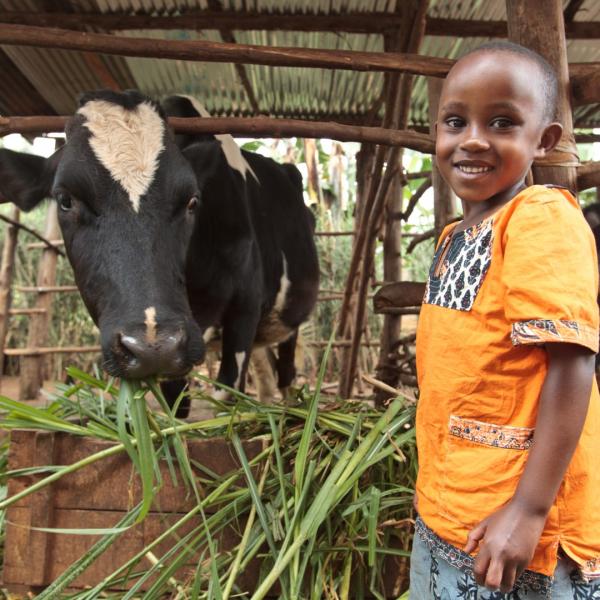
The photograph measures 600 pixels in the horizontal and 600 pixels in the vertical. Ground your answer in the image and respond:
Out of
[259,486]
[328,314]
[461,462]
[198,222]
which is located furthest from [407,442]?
[328,314]

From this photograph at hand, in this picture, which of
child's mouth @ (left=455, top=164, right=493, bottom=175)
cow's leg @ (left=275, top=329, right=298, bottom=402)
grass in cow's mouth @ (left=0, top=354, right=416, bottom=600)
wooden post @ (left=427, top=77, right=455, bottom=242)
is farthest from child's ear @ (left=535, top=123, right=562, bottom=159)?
cow's leg @ (left=275, top=329, right=298, bottom=402)

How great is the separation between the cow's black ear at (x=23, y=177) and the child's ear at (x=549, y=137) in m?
2.17

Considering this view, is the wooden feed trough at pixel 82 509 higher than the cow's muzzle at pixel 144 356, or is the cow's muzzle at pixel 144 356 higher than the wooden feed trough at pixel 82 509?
the cow's muzzle at pixel 144 356

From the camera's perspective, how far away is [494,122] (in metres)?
1.17

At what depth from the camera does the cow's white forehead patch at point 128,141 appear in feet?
7.25

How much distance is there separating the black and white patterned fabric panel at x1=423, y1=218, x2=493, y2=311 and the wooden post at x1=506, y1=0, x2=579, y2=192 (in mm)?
639

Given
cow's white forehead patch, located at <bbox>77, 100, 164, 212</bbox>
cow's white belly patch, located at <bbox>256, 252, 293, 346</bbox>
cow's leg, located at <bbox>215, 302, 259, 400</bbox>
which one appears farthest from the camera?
cow's white belly patch, located at <bbox>256, 252, 293, 346</bbox>

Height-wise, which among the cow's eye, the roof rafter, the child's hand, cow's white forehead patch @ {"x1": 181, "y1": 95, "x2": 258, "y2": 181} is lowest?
the child's hand

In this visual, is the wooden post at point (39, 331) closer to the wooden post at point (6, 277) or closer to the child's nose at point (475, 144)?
the wooden post at point (6, 277)

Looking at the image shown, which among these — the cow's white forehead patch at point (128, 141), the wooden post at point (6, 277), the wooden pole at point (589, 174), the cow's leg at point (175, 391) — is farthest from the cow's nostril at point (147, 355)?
the wooden post at point (6, 277)

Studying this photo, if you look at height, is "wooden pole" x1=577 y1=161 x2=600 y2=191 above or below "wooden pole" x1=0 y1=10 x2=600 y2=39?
below

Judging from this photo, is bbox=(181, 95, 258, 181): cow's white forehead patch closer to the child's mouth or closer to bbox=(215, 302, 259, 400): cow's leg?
bbox=(215, 302, 259, 400): cow's leg

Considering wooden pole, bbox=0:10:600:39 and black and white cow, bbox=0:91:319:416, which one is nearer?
black and white cow, bbox=0:91:319:416

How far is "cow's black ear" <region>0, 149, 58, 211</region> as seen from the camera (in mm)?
2760
